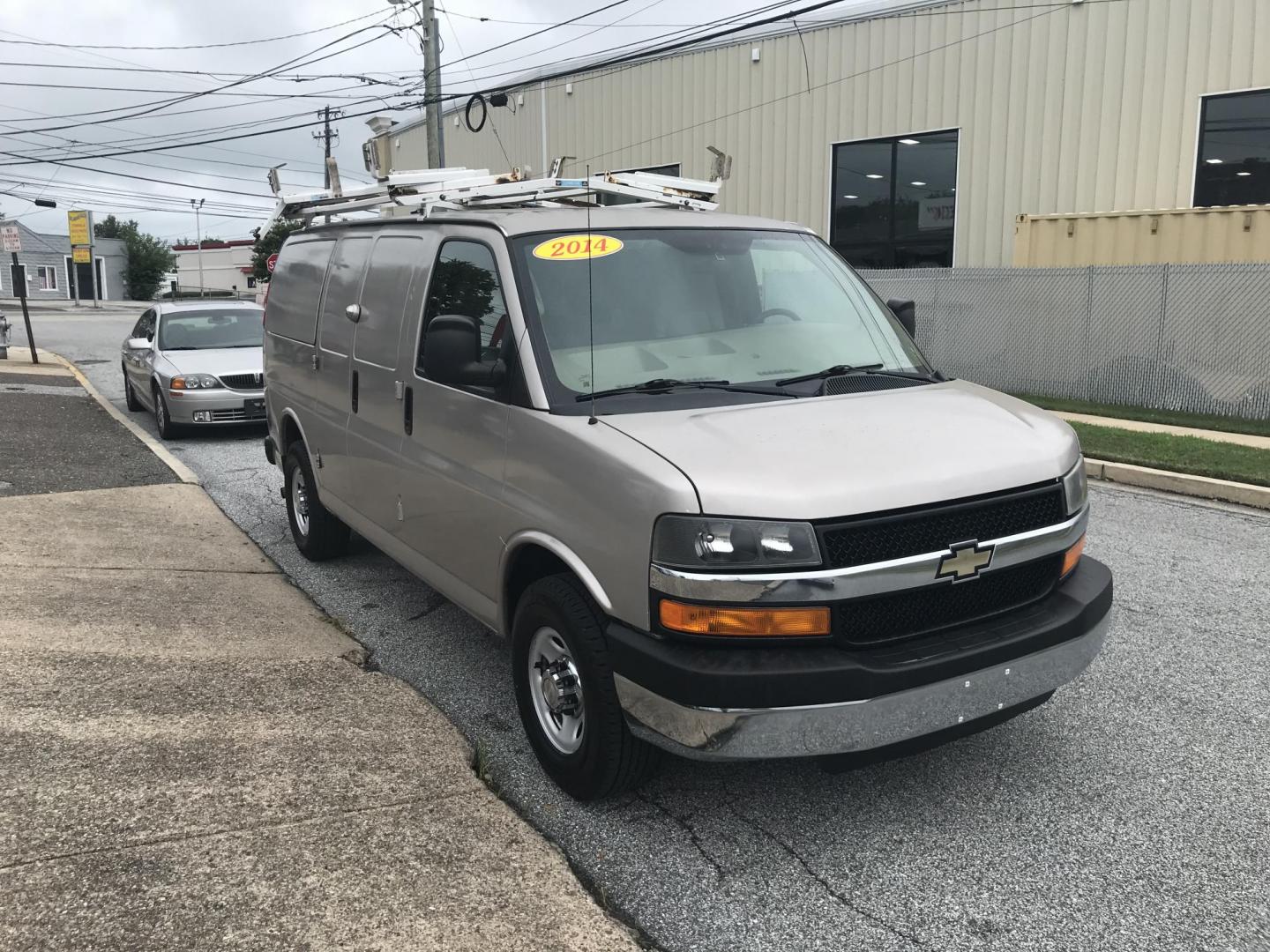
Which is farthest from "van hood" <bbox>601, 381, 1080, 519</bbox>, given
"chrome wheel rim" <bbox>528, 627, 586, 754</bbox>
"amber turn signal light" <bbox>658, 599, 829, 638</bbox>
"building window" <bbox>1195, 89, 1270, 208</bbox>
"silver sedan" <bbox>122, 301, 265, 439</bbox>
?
"building window" <bbox>1195, 89, 1270, 208</bbox>

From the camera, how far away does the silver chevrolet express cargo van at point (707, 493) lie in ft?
9.83

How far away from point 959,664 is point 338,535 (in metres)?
4.53

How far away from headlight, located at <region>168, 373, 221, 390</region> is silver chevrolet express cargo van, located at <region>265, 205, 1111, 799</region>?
755 centimetres

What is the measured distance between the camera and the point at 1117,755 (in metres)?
3.95

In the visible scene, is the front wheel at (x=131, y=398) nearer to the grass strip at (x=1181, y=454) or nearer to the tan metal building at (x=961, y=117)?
the tan metal building at (x=961, y=117)

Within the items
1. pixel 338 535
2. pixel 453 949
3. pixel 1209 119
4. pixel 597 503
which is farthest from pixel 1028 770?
pixel 1209 119

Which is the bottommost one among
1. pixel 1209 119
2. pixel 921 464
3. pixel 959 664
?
pixel 959 664

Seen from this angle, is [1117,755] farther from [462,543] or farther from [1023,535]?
[462,543]

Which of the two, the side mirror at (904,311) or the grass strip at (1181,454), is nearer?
the side mirror at (904,311)

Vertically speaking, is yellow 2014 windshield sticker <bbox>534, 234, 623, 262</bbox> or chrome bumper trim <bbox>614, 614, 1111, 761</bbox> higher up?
yellow 2014 windshield sticker <bbox>534, 234, 623, 262</bbox>

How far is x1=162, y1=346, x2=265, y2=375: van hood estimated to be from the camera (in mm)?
12102

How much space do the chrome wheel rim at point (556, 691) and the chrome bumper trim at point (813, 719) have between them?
401mm

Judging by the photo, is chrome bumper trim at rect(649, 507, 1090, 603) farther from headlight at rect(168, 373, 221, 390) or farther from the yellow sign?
the yellow sign

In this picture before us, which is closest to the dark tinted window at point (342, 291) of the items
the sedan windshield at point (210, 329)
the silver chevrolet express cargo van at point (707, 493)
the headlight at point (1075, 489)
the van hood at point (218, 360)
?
the silver chevrolet express cargo van at point (707, 493)
